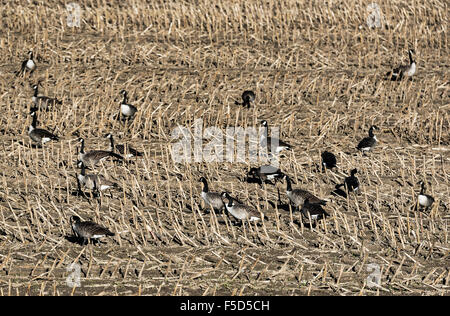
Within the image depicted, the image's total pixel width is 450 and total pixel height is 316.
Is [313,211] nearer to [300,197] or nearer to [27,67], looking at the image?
[300,197]

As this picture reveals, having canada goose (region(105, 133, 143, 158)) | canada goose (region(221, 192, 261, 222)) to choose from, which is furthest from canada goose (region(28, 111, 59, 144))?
canada goose (region(221, 192, 261, 222))

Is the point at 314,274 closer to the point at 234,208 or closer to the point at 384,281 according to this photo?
the point at 384,281

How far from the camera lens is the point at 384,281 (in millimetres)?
10750

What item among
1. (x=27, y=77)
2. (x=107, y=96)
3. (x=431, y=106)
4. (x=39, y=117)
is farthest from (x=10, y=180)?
(x=431, y=106)

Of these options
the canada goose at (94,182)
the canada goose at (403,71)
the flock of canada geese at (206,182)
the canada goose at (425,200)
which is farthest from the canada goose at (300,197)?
the canada goose at (403,71)

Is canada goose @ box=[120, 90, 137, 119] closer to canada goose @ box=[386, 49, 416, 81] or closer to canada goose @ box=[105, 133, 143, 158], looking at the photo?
canada goose @ box=[105, 133, 143, 158]

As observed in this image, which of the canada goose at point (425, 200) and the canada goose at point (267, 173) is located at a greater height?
the canada goose at point (267, 173)

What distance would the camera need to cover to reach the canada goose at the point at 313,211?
12546 mm

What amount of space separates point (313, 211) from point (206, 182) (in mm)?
2242

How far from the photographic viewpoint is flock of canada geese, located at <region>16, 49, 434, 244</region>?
1252cm

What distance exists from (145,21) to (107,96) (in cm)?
805

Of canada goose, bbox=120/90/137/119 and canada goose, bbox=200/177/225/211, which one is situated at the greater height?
canada goose, bbox=120/90/137/119

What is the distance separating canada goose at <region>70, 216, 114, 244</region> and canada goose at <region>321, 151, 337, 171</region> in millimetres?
6017

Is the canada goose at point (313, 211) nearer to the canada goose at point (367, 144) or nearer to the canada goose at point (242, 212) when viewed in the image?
the canada goose at point (242, 212)
